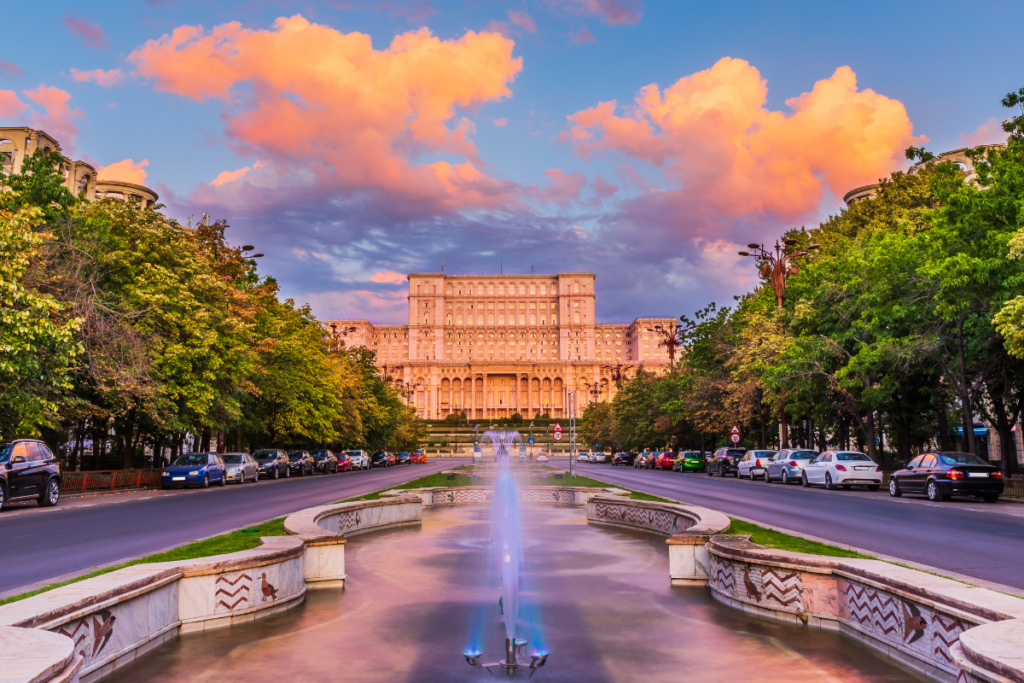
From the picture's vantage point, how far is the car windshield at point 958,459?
76.5 feet

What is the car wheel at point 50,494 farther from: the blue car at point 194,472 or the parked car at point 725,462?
the parked car at point 725,462

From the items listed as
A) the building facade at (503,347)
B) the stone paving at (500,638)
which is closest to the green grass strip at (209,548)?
the stone paving at (500,638)

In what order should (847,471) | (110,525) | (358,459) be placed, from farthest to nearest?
(358,459), (847,471), (110,525)

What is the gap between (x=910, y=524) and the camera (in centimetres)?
1622

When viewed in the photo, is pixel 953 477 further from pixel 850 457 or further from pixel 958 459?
pixel 850 457

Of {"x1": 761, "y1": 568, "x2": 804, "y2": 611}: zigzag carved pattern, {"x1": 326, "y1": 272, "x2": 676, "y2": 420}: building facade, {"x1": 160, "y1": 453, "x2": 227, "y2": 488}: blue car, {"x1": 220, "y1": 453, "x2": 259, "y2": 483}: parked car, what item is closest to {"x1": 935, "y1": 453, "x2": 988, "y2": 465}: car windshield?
{"x1": 761, "y1": 568, "x2": 804, "y2": 611}: zigzag carved pattern

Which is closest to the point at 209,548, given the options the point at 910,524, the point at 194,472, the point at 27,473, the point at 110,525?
the point at 110,525

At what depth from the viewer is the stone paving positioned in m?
6.00

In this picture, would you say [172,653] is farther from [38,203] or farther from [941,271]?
[38,203]

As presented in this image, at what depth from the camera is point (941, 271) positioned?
2453cm

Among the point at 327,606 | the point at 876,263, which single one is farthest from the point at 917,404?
the point at 327,606

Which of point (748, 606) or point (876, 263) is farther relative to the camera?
point (876, 263)

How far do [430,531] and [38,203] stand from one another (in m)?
22.3

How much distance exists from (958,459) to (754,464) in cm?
1742
